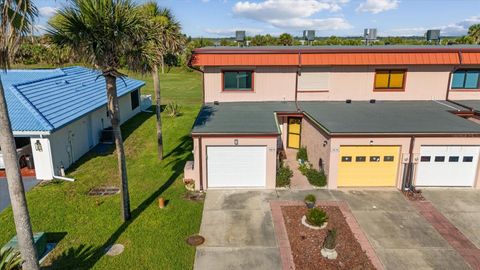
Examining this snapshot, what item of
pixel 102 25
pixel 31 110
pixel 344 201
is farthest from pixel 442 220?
pixel 31 110

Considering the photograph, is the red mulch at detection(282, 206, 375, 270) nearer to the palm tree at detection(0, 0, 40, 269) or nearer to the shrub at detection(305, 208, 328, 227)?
the shrub at detection(305, 208, 328, 227)

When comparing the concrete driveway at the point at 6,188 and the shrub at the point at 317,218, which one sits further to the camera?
the concrete driveway at the point at 6,188

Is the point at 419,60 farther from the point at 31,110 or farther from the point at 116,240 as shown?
the point at 31,110

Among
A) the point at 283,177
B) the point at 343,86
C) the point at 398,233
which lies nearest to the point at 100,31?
the point at 283,177

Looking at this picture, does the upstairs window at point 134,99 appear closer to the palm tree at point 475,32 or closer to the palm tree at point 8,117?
the palm tree at point 8,117

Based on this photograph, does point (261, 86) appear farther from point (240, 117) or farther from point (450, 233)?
point (450, 233)

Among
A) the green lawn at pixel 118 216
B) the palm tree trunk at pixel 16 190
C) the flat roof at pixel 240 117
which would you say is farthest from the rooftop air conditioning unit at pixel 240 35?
the palm tree trunk at pixel 16 190
